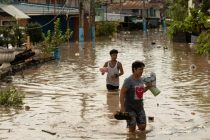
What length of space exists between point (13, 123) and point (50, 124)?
77 cm

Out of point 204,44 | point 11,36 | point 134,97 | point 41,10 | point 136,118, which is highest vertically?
point 41,10

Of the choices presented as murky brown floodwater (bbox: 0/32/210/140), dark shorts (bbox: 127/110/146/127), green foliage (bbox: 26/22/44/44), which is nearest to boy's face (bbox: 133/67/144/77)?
dark shorts (bbox: 127/110/146/127)

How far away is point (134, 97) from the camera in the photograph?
941cm

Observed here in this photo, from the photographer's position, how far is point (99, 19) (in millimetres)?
58844

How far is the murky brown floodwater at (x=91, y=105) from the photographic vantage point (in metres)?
10.1

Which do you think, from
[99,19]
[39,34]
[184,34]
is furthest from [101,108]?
[99,19]

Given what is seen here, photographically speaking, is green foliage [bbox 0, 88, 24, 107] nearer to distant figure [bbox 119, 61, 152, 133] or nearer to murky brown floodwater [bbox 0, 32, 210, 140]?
murky brown floodwater [bbox 0, 32, 210, 140]

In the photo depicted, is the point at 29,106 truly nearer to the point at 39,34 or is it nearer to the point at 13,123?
the point at 13,123

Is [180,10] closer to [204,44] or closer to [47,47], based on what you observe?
[47,47]

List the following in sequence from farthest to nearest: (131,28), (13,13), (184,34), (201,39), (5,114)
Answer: (131,28) < (184,34) < (13,13) < (201,39) < (5,114)

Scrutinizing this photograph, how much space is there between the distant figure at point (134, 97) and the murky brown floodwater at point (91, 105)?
33 centimetres

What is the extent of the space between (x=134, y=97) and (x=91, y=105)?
149 inches

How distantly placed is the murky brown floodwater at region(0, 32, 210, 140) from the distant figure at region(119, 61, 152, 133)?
327mm

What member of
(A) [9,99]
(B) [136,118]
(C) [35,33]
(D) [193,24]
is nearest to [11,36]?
(C) [35,33]
